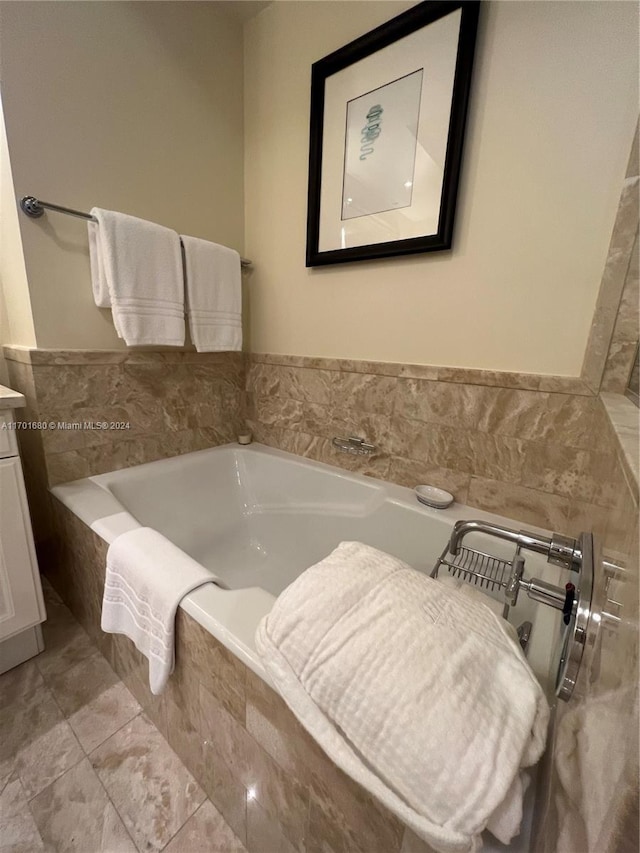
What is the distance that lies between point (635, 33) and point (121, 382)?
1.78 m

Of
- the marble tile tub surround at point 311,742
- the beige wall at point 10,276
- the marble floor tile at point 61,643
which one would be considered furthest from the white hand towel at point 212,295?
the marble floor tile at point 61,643

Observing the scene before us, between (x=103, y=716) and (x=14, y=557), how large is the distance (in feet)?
1.77

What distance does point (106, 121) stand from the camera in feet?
3.81

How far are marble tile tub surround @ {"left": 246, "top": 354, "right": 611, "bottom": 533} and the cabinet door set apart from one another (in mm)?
1010

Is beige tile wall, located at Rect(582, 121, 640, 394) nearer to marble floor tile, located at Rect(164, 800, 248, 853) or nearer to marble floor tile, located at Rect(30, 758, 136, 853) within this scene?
marble floor tile, located at Rect(164, 800, 248, 853)

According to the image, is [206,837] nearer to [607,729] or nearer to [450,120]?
[607,729]

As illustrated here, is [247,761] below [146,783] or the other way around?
the other way around

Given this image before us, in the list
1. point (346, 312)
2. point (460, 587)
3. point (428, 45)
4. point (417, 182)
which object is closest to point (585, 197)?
point (417, 182)

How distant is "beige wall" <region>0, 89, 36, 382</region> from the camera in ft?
3.43

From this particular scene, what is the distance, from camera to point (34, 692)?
3.39ft

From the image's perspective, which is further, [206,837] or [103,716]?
[103,716]

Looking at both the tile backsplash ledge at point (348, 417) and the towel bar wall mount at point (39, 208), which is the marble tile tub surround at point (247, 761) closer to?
the tile backsplash ledge at point (348, 417)

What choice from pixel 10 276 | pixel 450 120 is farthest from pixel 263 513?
pixel 450 120

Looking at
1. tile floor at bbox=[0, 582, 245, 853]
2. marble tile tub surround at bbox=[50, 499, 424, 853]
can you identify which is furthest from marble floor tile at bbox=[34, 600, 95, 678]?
marble tile tub surround at bbox=[50, 499, 424, 853]
